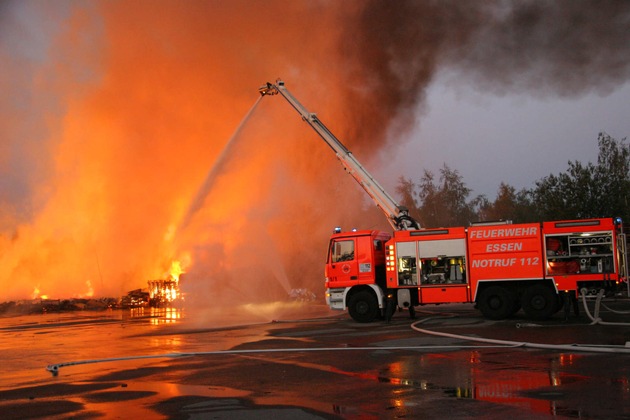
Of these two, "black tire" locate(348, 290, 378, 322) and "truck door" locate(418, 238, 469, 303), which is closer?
"truck door" locate(418, 238, 469, 303)

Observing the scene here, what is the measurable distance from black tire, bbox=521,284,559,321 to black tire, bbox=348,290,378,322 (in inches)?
183

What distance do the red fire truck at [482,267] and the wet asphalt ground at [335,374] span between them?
4.80 feet

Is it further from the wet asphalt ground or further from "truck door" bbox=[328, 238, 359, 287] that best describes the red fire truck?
the wet asphalt ground

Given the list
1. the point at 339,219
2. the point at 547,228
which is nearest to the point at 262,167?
the point at 339,219

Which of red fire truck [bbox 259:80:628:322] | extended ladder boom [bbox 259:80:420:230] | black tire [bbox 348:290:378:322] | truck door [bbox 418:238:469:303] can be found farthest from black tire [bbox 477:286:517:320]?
extended ladder boom [bbox 259:80:420:230]

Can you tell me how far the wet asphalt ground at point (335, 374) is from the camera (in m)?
7.24

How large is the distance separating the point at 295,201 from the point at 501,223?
65.9 ft

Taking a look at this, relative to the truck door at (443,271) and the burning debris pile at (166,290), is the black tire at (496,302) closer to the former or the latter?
the truck door at (443,271)

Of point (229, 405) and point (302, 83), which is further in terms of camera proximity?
point (302, 83)

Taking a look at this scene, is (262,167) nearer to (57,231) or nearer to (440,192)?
(57,231)

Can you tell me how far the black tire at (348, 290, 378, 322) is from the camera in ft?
65.7

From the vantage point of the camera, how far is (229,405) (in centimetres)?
759

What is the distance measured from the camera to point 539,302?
1834 cm

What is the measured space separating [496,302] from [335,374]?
34.3 feet
